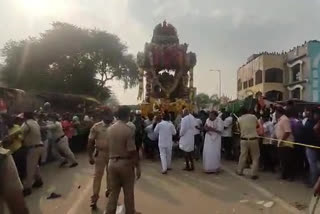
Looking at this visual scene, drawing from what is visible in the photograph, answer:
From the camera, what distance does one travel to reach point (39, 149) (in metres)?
10.0

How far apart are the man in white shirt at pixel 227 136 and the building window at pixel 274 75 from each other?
3283cm

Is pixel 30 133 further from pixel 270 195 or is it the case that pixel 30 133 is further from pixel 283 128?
pixel 283 128

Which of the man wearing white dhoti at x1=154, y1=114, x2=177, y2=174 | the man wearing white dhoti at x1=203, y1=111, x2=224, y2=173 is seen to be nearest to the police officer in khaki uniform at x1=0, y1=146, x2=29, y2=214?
the man wearing white dhoti at x1=154, y1=114, x2=177, y2=174

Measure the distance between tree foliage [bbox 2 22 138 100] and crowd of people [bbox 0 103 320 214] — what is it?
97.2ft

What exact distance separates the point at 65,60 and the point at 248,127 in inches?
1462

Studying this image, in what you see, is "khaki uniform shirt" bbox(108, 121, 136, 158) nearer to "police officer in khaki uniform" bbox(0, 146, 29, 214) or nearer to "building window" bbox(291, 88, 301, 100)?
"police officer in khaki uniform" bbox(0, 146, 29, 214)

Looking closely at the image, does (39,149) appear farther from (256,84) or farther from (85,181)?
(256,84)

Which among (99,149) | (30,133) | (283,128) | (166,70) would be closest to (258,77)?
(166,70)

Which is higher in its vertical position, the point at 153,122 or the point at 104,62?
the point at 104,62

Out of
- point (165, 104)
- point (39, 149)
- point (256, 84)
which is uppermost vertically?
point (256, 84)

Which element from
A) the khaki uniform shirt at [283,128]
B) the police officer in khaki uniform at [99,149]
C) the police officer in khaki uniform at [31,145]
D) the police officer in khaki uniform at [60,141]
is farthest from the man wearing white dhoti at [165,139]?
the police officer in khaki uniform at [99,149]

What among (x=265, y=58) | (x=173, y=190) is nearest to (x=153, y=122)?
(x=173, y=190)

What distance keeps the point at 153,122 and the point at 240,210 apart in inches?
305

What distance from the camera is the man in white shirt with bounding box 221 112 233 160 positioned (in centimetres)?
1490
